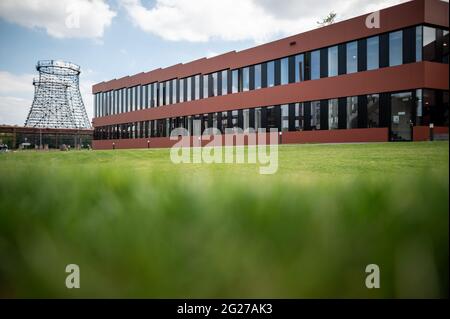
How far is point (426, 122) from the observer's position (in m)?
21.4

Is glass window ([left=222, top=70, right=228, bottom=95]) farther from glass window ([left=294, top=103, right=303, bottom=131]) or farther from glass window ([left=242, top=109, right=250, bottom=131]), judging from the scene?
glass window ([left=294, top=103, right=303, bottom=131])

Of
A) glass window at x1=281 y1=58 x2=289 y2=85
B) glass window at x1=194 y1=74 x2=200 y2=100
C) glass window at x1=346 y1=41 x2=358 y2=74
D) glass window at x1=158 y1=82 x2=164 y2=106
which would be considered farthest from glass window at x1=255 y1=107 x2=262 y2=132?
glass window at x1=158 y1=82 x2=164 y2=106

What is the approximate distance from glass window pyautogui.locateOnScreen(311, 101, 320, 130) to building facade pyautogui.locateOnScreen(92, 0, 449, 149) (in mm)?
86

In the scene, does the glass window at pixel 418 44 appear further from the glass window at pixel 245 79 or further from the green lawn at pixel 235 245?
the green lawn at pixel 235 245

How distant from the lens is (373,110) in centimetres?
2384

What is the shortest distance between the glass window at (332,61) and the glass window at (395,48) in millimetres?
4114

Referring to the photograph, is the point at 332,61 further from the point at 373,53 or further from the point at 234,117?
the point at 234,117

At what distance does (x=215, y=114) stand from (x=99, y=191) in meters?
35.0

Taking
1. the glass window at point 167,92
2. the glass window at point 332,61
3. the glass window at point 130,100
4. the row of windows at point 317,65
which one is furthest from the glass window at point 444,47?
the glass window at point 130,100

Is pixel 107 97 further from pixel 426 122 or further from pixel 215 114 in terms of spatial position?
pixel 426 122

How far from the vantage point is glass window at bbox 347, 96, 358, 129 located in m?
24.8

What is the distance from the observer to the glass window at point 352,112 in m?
24.8

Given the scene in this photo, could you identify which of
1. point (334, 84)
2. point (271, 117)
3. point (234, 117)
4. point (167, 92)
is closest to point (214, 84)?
point (234, 117)

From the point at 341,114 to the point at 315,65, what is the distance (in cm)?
491
